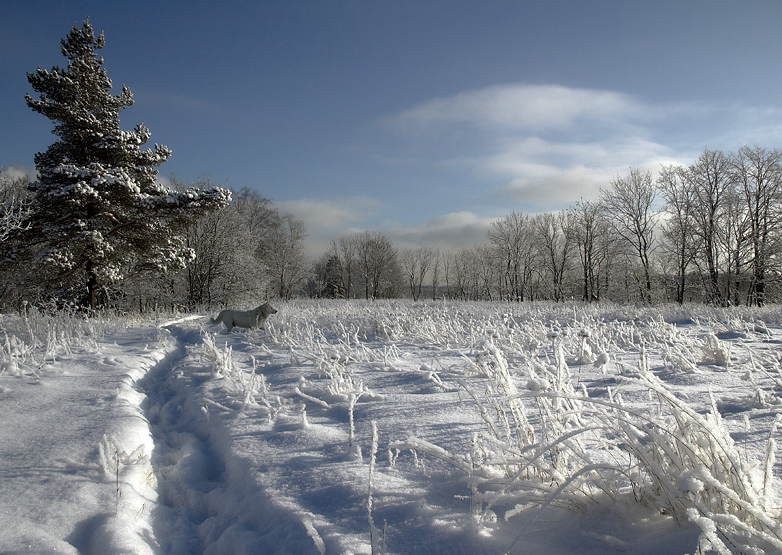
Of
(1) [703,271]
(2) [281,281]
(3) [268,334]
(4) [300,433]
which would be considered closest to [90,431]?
(4) [300,433]

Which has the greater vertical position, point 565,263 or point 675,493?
point 565,263

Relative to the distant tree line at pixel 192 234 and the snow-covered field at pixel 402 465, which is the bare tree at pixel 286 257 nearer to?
the distant tree line at pixel 192 234

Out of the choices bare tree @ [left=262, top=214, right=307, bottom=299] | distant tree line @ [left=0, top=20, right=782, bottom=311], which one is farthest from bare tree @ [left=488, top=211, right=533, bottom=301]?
bare tree @ [left=262, top=214, right=307, bottom=299]

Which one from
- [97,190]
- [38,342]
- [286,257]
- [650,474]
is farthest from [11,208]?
[286,257]

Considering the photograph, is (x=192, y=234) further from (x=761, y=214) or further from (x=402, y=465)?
(x=761, y=214)

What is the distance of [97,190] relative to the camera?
12.1 metres

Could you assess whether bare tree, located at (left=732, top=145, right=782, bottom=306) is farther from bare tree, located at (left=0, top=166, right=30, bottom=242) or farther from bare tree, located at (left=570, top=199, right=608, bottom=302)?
bare tree, located at (left=0, top=166, right=30, bottom=242)

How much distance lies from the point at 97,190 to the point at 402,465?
14.6 m

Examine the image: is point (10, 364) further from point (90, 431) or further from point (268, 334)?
point (268, 334)

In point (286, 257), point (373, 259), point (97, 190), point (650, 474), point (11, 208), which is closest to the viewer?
point (650, 474)

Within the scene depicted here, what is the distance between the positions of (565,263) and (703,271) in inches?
795

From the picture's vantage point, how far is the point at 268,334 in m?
8.62

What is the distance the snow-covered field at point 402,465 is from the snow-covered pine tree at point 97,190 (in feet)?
33.1

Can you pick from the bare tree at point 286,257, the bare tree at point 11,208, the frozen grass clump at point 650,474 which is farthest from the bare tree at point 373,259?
the frozen grass clump at point 650,474
